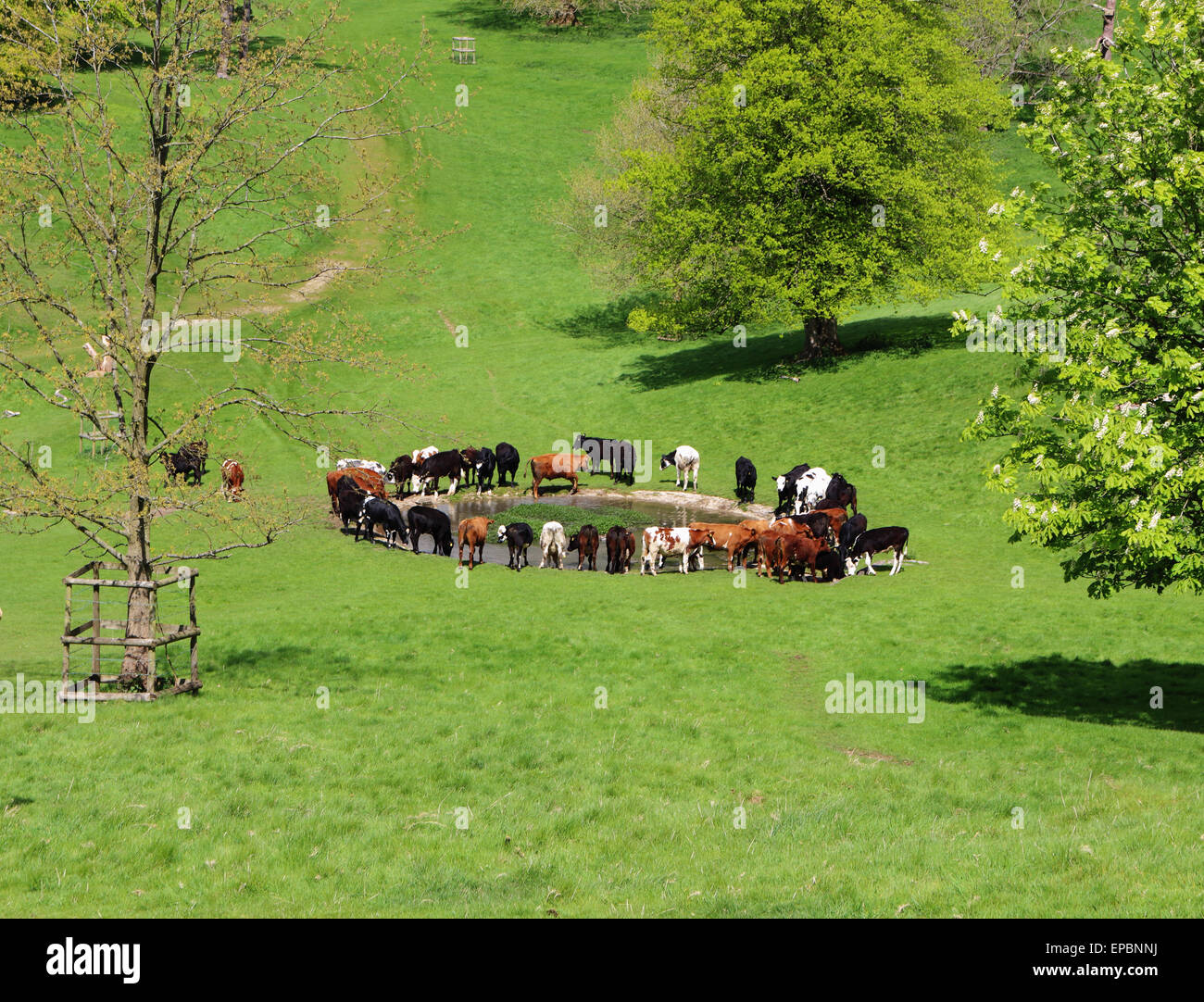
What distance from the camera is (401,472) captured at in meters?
41.7

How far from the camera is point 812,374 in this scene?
52906 millimetres

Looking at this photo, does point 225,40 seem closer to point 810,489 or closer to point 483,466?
point 810,489

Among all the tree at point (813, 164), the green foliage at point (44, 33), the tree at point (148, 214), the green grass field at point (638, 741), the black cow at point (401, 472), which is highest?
the tree at point (813, 164)

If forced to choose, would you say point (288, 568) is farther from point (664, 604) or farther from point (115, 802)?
point (115, 802)

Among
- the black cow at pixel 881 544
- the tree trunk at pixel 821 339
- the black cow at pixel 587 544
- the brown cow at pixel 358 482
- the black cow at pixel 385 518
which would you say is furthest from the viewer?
the tree trunk at pixel 821 339

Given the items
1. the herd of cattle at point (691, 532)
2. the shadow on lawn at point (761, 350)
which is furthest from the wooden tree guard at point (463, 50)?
the herd of cattle at point (691, 532)

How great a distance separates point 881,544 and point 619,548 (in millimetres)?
7587

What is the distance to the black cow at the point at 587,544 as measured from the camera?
32.7m

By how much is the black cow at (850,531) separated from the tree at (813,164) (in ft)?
64.1

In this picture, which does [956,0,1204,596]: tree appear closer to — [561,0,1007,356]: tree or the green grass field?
the green grass field

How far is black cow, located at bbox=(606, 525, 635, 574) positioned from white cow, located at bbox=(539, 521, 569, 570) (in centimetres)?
148

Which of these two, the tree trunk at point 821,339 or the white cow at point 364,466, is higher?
the tree trunk at point 821,339

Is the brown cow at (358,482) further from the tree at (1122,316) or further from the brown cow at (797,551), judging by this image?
the tree at (1122,316)
